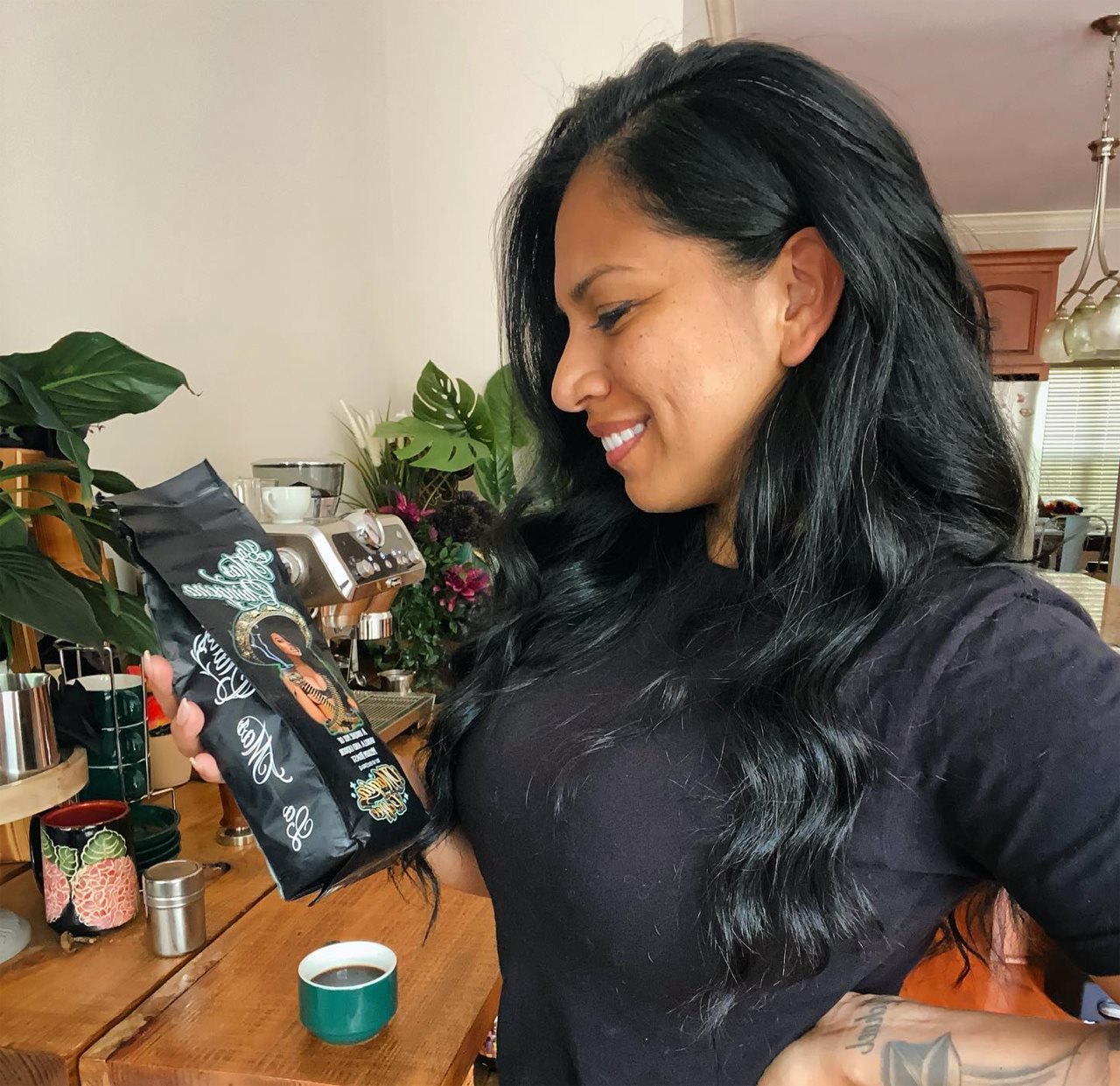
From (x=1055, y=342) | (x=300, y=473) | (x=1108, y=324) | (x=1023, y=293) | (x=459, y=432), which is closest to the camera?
(x=300, y=473)

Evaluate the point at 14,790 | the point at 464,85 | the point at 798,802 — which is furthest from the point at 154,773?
the point at 464,85

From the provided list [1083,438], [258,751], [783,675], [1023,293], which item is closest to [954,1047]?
[783,675]

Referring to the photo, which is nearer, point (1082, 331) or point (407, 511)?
point (407, 511)

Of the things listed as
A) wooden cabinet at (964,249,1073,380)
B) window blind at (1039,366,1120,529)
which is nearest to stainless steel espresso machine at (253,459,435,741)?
wooden cabinet at (964,249,1073,380)

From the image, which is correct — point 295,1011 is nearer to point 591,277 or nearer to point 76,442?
point 76,442

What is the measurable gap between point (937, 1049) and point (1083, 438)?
4.93m

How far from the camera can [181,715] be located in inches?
24.4

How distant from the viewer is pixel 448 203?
6.47 feet

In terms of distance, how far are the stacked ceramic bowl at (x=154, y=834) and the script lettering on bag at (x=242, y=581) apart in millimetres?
351

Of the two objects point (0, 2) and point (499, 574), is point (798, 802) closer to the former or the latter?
point (499, 574)

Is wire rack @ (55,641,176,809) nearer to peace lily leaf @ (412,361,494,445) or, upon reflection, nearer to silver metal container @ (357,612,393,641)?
silver metal container @ (357,612,393,641)

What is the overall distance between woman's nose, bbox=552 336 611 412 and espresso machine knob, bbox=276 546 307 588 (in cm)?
38

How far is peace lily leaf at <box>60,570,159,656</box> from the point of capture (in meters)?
0.78

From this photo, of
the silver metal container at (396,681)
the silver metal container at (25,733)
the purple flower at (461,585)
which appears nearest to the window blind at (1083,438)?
the purple flower at (461,585)
